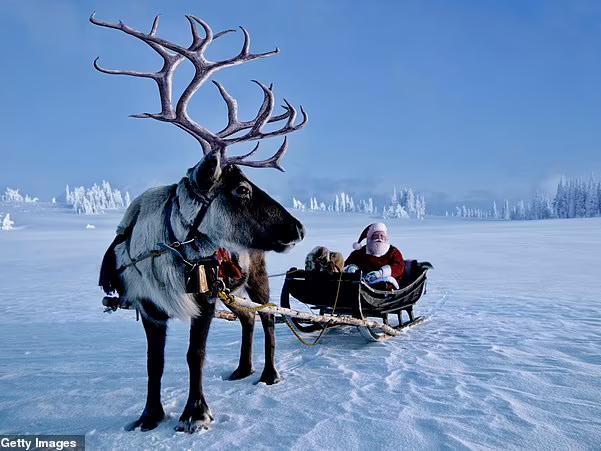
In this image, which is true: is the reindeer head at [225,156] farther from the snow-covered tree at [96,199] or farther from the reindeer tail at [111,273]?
the snow-covered tree at [96,199]

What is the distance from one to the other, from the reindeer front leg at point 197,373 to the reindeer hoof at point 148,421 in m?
0.21

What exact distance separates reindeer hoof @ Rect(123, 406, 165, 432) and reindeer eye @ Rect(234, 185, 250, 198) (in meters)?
1.97

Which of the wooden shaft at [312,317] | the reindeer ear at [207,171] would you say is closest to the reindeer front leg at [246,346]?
the wooden shaft at [312,317]

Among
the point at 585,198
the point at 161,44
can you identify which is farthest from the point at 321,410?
the point at 585,198

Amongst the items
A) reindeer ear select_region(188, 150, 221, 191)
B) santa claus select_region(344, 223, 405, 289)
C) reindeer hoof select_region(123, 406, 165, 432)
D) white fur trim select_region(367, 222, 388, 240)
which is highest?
reindeer ear select_region(188, 150, 221, 191)

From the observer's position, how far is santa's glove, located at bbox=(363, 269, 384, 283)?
6.61 metres

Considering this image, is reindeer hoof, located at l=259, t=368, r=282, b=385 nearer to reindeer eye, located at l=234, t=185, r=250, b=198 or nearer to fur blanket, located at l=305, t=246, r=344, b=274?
fur blanket, located at l=305, t=246, r=344, b=274

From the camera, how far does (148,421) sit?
3742 mm

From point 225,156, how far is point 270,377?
2454 mm

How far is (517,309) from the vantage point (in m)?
8.90

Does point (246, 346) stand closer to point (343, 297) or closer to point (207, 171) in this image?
point (343, 297)

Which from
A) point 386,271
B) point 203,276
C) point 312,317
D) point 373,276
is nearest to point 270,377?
point 312,317

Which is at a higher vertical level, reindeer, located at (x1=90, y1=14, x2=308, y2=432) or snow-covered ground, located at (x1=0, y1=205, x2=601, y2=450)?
reindeer, located at (x1=90, y1=14, x2=308, y2=432)

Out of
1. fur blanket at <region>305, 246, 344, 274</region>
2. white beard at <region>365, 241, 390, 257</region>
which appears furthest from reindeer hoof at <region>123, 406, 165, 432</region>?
white beard at <region>365, 241, 390, 257</region>
